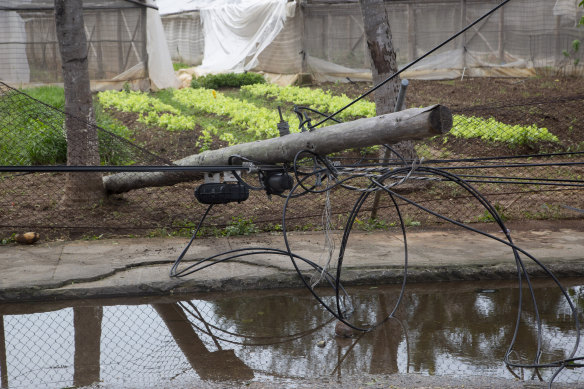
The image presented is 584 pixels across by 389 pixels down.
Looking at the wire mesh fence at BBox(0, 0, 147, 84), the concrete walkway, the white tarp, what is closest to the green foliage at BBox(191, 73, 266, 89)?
the white tarp

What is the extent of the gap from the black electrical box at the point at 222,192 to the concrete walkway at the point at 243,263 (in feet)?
2.59

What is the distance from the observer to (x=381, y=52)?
8406 mm

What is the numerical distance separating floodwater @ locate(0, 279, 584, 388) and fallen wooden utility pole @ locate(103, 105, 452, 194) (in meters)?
1.31

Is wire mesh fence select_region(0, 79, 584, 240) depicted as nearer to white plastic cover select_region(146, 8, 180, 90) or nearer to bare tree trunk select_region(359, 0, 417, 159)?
bare tree trunk select_region(359, 0, 417, 159)

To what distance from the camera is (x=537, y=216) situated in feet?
26.1

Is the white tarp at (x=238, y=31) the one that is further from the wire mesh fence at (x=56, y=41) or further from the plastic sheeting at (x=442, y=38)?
the wire mesh fence at (x=56, y=41)

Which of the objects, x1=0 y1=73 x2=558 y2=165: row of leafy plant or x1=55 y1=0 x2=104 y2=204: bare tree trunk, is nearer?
x1=55 y1=0 x2=104 y2=204: bare tree trunk

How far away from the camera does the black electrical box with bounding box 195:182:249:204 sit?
218 inches

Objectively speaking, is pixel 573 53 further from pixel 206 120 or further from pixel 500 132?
pixel 206 120

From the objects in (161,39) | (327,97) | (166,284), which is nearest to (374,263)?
(166,284)

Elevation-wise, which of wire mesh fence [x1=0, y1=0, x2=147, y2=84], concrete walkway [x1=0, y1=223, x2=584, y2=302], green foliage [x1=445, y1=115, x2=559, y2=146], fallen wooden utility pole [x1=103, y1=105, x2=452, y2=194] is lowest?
concrete walkway [x1=0, y1=223, x2=584, y2=302]

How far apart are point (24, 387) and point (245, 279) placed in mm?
2246

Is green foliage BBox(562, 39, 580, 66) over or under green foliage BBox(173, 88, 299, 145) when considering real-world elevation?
over

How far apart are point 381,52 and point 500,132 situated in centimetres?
340
